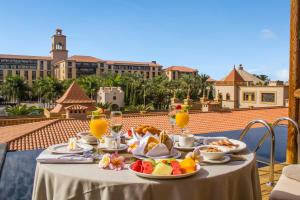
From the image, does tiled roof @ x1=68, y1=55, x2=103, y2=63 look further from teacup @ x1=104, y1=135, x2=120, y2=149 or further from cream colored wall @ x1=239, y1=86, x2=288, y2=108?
teacup @ x1=104, y1=135, x2=120, y2=149

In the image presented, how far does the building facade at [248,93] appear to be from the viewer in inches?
1357

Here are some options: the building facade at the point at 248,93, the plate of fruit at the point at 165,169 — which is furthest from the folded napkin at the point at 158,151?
the building facade at the point at 248,93

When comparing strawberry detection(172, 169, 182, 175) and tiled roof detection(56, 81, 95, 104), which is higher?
tiled roof detection(56, 81, 95, 104)

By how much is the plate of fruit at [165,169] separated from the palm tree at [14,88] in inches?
2082

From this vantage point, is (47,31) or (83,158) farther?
(47,31)

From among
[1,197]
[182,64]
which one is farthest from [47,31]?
[1,197]

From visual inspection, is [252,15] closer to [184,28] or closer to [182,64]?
[184,28]

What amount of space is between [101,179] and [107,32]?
181 feet

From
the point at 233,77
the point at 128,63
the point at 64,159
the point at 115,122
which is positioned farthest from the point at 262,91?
the point at 128,63

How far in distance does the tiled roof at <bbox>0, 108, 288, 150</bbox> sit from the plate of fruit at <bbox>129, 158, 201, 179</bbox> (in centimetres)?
740

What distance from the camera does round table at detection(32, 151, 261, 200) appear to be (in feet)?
5.54

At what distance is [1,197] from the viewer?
4.51 metres

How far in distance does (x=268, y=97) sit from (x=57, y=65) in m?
56.6

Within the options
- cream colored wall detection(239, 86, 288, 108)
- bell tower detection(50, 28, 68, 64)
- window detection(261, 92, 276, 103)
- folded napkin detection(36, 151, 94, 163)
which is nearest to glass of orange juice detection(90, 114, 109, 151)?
folded napkin detection(36, 151, 94, 163)
